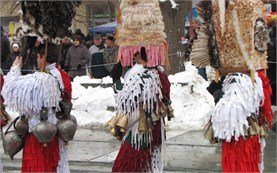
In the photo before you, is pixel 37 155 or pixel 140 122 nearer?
pixel 37 155

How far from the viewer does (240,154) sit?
547 cm

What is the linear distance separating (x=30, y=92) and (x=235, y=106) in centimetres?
194

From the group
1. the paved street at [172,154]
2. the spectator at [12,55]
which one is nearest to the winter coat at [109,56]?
the spectator at [12,55]

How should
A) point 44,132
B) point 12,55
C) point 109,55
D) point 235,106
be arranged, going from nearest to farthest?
point 235,106 < point 44,132 < point 109,55 < point 12,55

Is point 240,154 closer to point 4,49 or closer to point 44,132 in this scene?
point 44,132

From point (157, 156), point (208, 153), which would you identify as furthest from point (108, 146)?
point (157, 156)

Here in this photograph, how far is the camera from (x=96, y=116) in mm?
12125

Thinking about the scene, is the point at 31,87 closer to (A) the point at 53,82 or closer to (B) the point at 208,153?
(A) the point at 53,82

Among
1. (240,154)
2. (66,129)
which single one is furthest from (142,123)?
(240,154)

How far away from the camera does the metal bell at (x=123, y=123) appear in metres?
6.02

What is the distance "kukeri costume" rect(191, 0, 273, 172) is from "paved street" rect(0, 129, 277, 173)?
246 cm

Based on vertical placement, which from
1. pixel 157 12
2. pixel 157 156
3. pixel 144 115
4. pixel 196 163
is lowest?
pixel 196 163

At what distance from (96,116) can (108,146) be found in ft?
7.57

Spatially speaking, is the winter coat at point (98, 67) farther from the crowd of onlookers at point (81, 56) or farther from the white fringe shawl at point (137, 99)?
the white fringe shawl at point (137, 99)
